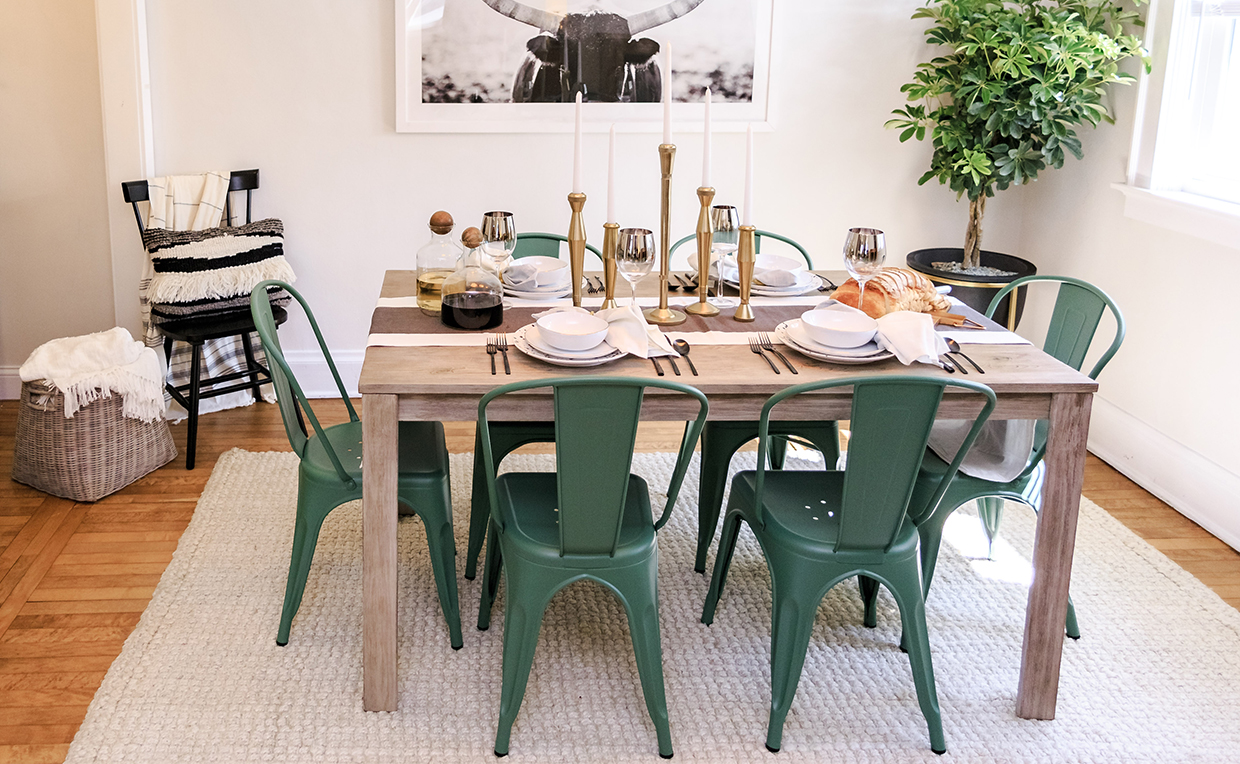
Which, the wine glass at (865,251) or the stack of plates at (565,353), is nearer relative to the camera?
the stack of plates at (565,353)

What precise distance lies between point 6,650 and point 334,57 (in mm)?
2286

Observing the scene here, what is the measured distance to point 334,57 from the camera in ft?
12.6

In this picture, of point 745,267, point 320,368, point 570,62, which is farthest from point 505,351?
point 320,368

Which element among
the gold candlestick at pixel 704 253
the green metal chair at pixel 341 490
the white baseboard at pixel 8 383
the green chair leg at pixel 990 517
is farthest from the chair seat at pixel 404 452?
the white baseboard at pixel 8 383

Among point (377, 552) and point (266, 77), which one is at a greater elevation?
point (266, 77)

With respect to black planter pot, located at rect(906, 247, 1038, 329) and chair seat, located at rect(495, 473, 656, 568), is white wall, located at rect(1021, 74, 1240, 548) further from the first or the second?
chair seat, located at rect(495, 473, 656, 568)

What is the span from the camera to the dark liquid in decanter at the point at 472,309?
238 centimetres

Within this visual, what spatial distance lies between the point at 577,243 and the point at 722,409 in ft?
1.97

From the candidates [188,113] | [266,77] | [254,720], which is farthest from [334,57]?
[254,720]

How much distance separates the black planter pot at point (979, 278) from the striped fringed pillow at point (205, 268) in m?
2.20

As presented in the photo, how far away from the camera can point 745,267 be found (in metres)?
2.50

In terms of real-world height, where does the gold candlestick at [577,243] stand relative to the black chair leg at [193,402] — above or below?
above

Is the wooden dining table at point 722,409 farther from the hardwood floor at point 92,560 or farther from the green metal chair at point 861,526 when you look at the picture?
the hardwood floor at point 92,560

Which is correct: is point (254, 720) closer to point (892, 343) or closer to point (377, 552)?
point (377, 552)
